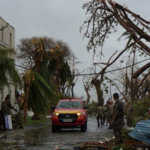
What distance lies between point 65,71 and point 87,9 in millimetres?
38657

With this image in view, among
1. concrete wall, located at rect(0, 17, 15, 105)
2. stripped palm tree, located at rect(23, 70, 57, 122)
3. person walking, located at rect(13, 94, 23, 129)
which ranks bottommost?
person walking, located at rect(13, 94, 23, 129)

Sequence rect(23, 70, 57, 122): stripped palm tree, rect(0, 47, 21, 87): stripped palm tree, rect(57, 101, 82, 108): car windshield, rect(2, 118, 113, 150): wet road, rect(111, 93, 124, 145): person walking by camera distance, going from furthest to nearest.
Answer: rect(23, 70, 57, 122): stripped palm tree, rect(57, 101, 82, 108): car windshield, rect(0, 47, 21, 87): stripped palm tree, rect(2, 118, 113, 150): wet road, rect(111, 93, 124, 145): person walking

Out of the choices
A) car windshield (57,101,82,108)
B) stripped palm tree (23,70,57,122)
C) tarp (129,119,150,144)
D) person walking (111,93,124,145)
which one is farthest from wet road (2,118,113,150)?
stripped palm tree (23,70,57,122)

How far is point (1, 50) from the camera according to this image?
2289 centimetres

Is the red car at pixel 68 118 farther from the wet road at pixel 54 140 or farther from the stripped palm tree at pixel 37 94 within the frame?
the stripped palm tree at pixel 37 94

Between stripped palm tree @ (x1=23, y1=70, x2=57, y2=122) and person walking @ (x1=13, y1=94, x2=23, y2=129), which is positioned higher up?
stripped palm tree @ (x1=23, y1=70, x2=57, y2=122)

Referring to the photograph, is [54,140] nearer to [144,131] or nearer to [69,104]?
[144,131]

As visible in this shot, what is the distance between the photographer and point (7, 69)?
897 inches

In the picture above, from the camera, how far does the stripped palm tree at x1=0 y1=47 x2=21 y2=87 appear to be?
74.0ft

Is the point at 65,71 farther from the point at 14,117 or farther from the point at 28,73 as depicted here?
the point at 14,117

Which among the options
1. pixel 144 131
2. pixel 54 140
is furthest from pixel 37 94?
pixel 144 131

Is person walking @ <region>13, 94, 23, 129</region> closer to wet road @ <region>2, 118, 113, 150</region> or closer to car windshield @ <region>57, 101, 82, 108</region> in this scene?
car windshield @ <region>57, 101, 82, 108</region>

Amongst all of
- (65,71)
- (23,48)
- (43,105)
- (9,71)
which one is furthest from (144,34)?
(23,48)

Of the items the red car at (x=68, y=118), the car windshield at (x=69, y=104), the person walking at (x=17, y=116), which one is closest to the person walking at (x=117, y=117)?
the red car at (x=68, y=118)
